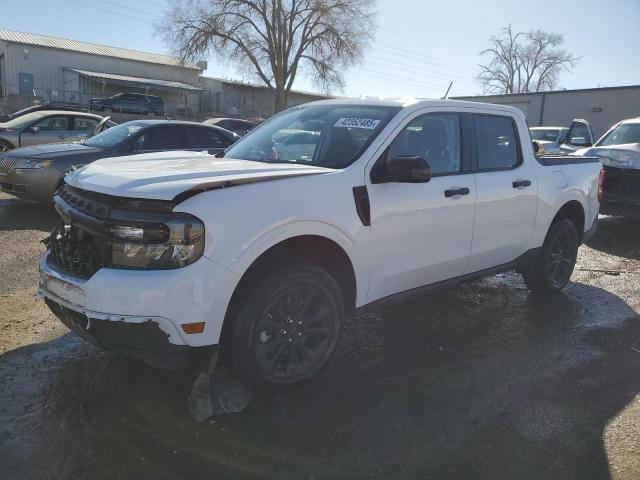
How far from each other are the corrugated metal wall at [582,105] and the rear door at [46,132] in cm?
2506

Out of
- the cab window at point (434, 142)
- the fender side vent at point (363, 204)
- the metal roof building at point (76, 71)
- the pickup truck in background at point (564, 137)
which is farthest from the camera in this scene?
the metal roof building at point (76, 71)

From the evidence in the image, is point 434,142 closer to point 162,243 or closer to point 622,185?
point 162,243

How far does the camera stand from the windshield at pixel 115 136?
8078mm

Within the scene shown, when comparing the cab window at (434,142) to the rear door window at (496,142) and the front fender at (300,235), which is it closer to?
the rear door window at (496,142)

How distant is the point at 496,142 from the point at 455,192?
962mm

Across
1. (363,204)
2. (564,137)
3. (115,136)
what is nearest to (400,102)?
(363,204)

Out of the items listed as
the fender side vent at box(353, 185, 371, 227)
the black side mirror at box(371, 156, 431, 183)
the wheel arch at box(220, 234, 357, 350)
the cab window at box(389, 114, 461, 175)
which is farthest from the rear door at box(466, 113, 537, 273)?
the wheel arch at box(220, 234, 357, 350)

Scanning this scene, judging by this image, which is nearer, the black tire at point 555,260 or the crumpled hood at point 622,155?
the black tire at point 555,260

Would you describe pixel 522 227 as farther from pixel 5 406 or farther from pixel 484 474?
pixel 5 406

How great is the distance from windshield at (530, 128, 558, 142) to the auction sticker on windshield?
594 inches

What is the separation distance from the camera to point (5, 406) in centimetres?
304

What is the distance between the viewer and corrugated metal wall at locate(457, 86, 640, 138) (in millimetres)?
26781

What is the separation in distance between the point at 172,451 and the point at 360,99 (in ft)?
9.72

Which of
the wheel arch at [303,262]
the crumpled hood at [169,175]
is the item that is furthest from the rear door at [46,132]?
the wheel arch at [303,262]
